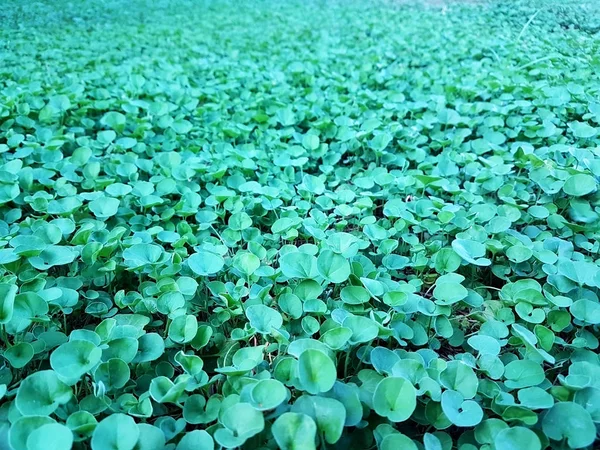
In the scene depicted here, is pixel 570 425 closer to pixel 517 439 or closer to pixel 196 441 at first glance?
pixel 517 439

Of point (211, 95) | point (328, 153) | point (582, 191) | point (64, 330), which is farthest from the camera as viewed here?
point (211, 95)

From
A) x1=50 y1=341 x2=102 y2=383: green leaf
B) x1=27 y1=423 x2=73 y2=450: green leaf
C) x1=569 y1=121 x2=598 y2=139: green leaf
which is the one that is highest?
x1=569 y1=121 x2=598 y2=139: green leaf

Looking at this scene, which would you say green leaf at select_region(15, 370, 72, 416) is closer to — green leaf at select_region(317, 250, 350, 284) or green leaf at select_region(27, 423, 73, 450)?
green leaf at select_region(27, 423, 73, 450)

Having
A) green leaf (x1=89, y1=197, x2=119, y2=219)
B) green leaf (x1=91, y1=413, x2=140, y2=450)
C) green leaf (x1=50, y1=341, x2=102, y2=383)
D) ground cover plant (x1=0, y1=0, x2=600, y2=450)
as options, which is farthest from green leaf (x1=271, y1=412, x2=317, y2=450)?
green leaf (x1=89, y1=197, x2=119, y2=219)

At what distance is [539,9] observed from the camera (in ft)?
9.77

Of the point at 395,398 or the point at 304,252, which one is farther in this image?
the point at 304,252

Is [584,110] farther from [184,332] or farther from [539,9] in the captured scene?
[184,332]

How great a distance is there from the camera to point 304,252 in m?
1.14

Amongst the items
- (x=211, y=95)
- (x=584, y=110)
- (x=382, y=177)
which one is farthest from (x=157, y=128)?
(x=584, y=110)

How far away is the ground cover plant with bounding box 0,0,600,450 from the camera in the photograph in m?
0.79

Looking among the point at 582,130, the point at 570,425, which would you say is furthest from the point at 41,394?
the point at 582,130

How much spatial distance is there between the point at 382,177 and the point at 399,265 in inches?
18.0

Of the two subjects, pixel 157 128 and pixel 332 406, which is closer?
pixel 332 406

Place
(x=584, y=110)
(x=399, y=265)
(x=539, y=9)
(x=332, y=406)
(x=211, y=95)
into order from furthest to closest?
(x=539, y=9) < (x=211, y=95) < (x=584, y=110) < (x=399, y=265) < (x=332, y=406)
